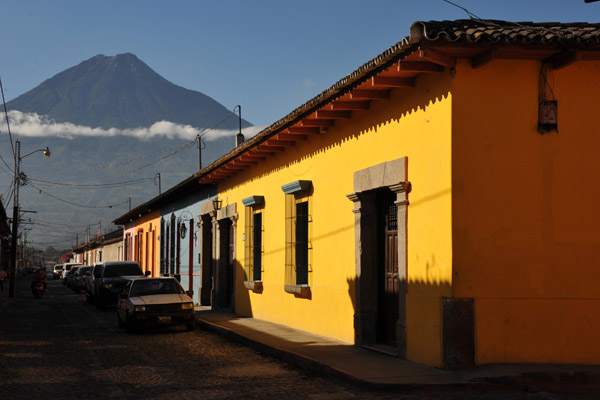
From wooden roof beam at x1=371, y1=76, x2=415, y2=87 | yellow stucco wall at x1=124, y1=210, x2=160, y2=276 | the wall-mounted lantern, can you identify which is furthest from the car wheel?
yellow stucco wall at x1=124, y1=210, x2=160, y2=276

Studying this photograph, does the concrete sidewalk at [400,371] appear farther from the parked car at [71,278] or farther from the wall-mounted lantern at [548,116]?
the parked car at [71,278]

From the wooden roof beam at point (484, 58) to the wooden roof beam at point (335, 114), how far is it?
385 centimetres

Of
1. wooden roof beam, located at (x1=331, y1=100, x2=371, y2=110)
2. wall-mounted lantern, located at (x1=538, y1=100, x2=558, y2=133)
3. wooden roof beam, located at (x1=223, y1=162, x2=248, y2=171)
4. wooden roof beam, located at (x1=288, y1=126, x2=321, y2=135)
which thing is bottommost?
wall-mounted lantern, located at (x1=538, y1=100, x2=558, y2=133)

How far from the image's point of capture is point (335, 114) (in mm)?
13320

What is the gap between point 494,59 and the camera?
9.48m

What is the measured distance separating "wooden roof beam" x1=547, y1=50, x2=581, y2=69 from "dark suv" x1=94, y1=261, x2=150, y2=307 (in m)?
18.0

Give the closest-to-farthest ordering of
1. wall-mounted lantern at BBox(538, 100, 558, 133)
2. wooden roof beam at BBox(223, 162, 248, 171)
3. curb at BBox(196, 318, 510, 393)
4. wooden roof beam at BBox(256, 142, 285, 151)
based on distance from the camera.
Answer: curb at BBox(196, 318, 510, 393), wall-mounted lantern at BBox(538, 100, 558, 133), wooden roof beam at BBox(256, 142, 285, 151), wooden roof beam at BBox(223, 162, 248, 171)

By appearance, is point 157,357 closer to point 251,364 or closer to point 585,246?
point 251,364

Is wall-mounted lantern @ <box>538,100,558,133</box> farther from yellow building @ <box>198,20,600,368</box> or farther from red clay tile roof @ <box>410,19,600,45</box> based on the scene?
red clay tile roof @ <box>410,19,600,45</box>

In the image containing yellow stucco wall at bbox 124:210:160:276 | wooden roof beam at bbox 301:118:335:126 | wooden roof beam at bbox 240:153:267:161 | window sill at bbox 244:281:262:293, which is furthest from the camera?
yellow stucco wall at bbox 124:210:160:276

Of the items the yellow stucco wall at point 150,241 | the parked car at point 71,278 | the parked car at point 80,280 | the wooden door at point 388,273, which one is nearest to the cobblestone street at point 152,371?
the wooden door at point 388,273

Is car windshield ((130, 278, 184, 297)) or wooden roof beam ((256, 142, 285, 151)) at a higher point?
wooden roof beam ((256, 142, 285, 151))

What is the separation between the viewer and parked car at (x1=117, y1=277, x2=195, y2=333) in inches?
662

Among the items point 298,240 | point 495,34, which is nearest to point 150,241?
point 298,240
